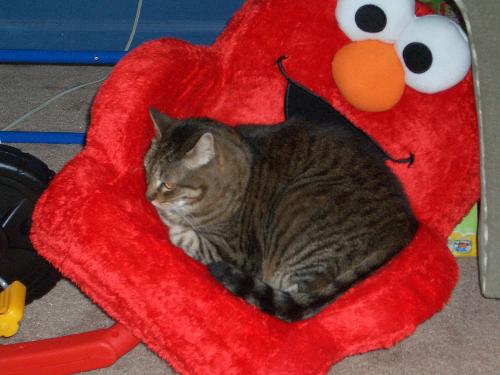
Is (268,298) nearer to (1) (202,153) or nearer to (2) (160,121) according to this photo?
(1) (202,153)

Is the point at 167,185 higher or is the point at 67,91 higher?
the point at 167,185

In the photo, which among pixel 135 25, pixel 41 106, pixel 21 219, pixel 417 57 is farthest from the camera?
pixel 135 25

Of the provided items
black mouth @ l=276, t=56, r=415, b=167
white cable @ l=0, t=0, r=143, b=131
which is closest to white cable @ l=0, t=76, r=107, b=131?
white cable @ l=0, t=0, r=143, b=131

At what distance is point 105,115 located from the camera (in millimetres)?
1328

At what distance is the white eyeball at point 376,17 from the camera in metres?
1.33

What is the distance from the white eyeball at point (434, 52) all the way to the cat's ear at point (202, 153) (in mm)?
491

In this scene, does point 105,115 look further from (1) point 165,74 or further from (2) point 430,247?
(2) point 430,247

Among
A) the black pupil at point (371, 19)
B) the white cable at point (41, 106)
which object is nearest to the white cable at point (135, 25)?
the white cable at point (41, 106)

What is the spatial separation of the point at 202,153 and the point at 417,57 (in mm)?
524

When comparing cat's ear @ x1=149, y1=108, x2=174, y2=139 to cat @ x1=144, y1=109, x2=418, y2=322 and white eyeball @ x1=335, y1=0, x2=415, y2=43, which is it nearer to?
cat @ x1=144, y1=109, x2=418, y2=322

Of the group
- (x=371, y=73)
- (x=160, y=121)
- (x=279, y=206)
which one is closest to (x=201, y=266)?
(x=279, y=206)

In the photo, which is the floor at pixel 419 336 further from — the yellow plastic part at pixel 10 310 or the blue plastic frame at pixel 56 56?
the blue plastic frame at pixel 56 56

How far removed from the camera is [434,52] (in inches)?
51.4

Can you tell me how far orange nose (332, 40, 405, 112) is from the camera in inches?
54.3
